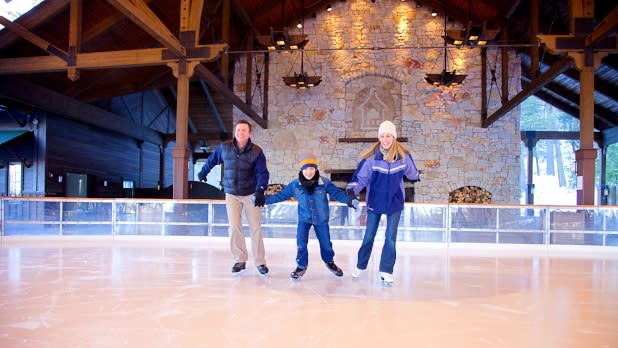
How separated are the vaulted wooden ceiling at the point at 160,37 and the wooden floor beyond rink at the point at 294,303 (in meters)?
3.67

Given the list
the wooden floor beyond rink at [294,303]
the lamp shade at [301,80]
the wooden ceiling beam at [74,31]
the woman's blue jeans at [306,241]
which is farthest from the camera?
the lamp shade at [301,80]

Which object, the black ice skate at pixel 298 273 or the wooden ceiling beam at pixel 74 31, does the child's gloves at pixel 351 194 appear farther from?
the wooden ceiling beam at pixel 74 31

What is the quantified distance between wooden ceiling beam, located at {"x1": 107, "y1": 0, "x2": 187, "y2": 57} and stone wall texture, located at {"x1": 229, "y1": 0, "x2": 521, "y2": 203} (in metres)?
6.34

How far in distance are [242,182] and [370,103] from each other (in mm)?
9940

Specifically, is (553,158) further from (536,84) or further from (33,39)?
(33,39)

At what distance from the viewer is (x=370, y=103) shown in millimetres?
13047

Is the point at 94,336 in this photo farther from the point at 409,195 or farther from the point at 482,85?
the point at 482,85

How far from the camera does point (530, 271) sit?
4.17 metres

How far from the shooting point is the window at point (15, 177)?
33.7 feet

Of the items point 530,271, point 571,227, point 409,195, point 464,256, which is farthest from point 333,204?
point 409,195

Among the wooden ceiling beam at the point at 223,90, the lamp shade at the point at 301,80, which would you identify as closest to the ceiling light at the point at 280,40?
the lamp shade at the point at 301,80

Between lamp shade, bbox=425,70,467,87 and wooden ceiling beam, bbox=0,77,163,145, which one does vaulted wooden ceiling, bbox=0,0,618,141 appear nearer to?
wooden ceiling beam, bbox=0,77,163,145

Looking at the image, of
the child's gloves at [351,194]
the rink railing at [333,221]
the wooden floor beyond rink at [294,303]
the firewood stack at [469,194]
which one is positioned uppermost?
the child's gloves at [351,194]

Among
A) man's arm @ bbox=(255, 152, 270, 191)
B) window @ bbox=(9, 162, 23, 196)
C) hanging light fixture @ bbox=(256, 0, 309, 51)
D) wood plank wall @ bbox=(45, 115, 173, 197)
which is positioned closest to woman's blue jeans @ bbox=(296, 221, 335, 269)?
man's arm @ bbox=(255, 152, 270, 191)
